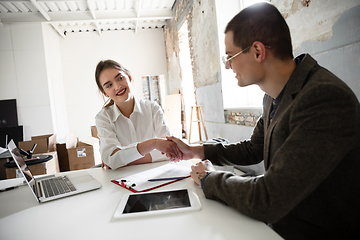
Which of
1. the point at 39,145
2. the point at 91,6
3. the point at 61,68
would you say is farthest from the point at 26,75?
the point at 39,145

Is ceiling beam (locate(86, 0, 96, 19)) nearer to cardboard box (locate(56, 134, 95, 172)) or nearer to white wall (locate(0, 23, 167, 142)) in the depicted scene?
white wall (locate(0, 23, 167, 142))

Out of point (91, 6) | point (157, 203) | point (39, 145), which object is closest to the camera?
point (157, 203)

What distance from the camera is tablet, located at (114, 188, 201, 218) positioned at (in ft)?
2.88

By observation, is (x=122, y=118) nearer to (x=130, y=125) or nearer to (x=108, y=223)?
(x=130, y=125)

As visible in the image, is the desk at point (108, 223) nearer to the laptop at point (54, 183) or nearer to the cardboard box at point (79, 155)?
the laptop at point (54, 183)

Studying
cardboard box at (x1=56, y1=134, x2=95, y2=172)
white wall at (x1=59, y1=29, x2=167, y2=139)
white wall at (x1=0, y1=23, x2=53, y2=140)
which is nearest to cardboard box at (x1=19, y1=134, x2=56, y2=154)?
cardboard box at (x1=56, y1=134, x2=95, y2=172)

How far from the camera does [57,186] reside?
1.27m

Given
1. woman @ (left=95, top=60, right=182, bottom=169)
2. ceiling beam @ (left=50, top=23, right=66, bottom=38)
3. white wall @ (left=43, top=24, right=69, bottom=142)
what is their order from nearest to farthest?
1. woman @ (left=95, top=60, right=182, bottom=169)
2. white wall @ (left=43, top=24, right=69, bottom=142)
3. ceiling beam @ (left=50, top=23, right=66, bottom=38)

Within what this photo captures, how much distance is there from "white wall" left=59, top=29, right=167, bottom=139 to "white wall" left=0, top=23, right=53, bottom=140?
1549 mm

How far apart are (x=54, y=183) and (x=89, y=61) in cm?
731

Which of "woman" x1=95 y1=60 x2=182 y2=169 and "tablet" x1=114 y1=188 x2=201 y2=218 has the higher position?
"woman" x1=95 y1=60 x2=182 y2=169

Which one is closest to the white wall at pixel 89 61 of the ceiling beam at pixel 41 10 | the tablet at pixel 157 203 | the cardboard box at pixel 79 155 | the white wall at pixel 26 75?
the white wall at pixel 26 75

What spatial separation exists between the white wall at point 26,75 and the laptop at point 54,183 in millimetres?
5506

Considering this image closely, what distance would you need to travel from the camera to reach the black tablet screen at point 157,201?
914 millimetres
